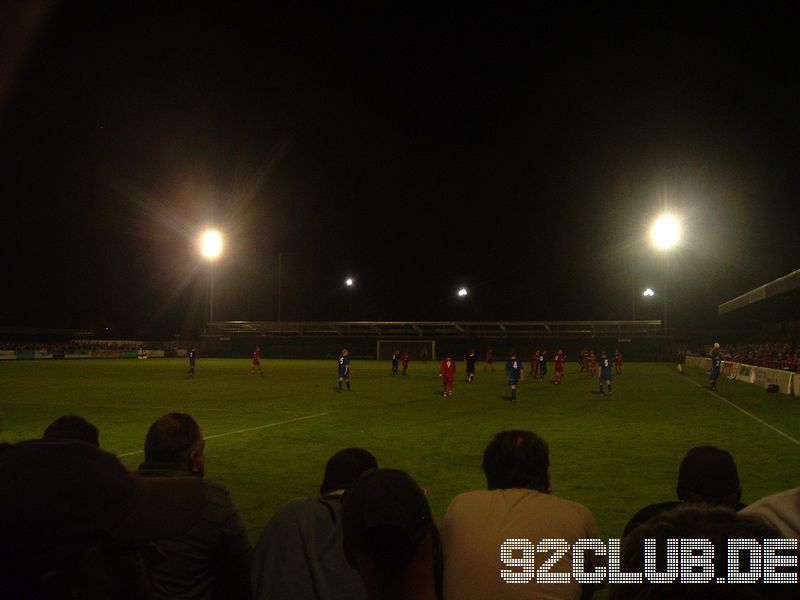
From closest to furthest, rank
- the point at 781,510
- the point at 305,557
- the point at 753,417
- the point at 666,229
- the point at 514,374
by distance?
1. the point at 781,510
2. the point at 305,557
3. the point at 753,417
4. the point at 514,374
5. the point at 666,229

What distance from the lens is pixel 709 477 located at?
3.81m

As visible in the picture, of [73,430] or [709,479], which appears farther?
[73,430]

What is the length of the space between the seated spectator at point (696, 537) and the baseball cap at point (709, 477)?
282 cm

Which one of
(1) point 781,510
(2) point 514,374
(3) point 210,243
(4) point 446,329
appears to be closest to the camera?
(1) point 781,510

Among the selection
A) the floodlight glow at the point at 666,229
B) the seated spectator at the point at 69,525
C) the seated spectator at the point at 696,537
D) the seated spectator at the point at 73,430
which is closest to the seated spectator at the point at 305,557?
the seated spectator at the point at 69,525

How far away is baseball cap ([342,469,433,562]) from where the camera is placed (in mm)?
1968

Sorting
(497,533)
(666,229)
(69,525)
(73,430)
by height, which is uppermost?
(666,229)

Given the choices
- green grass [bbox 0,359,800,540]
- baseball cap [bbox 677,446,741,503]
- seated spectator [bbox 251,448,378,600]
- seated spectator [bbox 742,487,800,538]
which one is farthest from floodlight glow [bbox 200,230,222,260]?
seated spectator [bbox 742,487,800,538]

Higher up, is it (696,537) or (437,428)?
(696,537)

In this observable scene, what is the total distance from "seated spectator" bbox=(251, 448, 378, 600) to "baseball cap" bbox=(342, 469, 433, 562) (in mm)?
769

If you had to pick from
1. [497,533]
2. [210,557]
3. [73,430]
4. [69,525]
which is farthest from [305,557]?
[73,430]

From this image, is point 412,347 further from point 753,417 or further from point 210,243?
point 753,417

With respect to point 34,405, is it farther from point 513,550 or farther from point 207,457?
point 513,550

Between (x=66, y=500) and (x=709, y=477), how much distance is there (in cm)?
368
